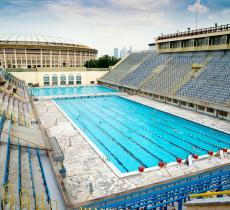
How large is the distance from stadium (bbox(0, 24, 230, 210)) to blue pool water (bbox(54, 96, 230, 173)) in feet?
0.21

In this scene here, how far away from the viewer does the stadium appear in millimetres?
7262

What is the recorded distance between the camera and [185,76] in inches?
1024

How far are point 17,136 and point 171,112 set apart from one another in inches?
576

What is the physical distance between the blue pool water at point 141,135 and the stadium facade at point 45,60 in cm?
1989

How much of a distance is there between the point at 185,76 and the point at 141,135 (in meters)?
13.4

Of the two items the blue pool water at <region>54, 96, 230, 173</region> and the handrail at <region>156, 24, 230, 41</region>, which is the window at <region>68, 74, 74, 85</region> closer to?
the handrail at <region>156, 24, 230, 41</region>

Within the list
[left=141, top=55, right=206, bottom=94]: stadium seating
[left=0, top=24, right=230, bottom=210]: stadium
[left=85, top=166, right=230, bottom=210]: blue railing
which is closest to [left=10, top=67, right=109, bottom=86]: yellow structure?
[left=0, top=24, right=230, bottom=210]: stadium

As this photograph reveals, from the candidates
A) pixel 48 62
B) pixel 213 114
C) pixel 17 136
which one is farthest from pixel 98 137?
pixel 48 62

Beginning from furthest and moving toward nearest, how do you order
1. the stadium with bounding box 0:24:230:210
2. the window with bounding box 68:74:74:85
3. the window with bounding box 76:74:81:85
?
the window with bounding box 76:74:81:85 < the window with bounding box 68:74:74:85 < the stadium with bounding box 0:24:230:210

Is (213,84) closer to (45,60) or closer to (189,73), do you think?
(189,73)

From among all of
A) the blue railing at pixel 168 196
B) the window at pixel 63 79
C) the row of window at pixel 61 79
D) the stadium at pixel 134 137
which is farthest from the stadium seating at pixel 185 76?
the blue railing at pixel 168 196

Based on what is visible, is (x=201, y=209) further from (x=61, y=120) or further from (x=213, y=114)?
(x=213, y=114)

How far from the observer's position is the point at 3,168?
7.54 meters

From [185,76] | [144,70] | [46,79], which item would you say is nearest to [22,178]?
A: [185,76]
